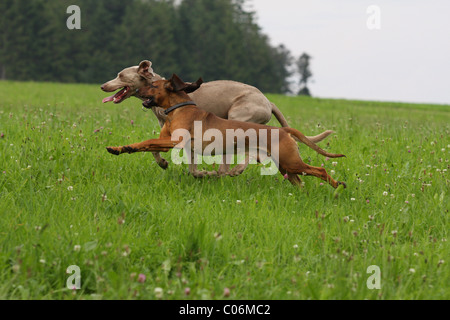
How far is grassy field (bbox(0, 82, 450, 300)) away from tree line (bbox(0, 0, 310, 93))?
4846 centimetres

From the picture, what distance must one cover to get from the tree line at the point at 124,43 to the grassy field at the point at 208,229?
4846cm

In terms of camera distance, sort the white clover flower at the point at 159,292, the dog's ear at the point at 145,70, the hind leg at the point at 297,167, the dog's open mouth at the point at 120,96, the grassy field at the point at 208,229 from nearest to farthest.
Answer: the white clover flower at the point at 159,292 → the grassy field at the point at 208,229 → the hind leg at the point at 297,167 → the dog's open mouth at the point at 120,96 → the dog's ear at the point at 145,70

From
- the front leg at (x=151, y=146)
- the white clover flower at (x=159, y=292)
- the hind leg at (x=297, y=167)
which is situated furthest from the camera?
the hind leg at (x=297, y=167)

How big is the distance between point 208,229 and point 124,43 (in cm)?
5470

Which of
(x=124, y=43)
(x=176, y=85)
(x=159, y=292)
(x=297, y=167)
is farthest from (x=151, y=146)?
(x=124, y=43)

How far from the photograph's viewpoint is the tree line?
53.3m

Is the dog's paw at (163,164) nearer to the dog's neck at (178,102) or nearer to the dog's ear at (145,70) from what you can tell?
the dog's neck at (178,102)

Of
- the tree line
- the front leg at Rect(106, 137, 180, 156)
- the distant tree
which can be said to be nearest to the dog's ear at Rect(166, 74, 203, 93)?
the front leg at Rect(106, 137, 180, 156)

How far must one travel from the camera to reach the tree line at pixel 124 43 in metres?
53.3

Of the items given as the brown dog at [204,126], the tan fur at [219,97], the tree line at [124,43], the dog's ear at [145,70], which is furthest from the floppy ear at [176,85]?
the tree line at [124,43]

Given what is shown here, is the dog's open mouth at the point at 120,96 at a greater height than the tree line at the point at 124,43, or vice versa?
the tree line at the point at 124,43

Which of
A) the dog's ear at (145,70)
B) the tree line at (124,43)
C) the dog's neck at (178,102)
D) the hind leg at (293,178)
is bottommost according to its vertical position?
the hind leg at (293,178)

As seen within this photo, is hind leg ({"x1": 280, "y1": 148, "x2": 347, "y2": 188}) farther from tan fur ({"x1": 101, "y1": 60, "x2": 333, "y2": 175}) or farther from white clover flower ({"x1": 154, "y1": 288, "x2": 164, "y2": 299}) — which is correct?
white clover flower ({"x1": 154, "y1": 288, "x2": 164, "y2": 299})
